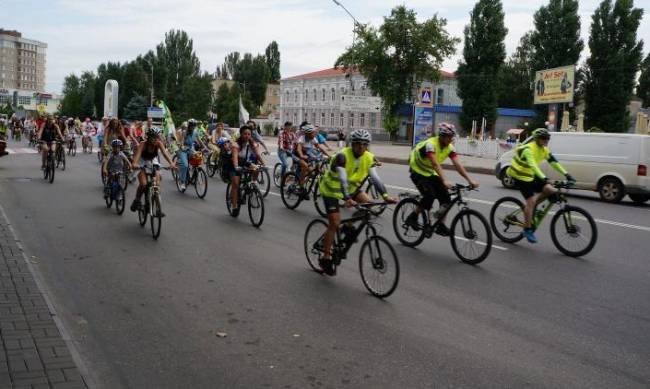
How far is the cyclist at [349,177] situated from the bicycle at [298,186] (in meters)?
5.87

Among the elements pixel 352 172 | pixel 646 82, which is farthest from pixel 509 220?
pixel 646 82

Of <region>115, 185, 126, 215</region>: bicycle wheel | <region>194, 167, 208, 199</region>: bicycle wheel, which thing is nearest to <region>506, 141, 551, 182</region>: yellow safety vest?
<region>115, 185, 126, 215</region>: bicycle wheel

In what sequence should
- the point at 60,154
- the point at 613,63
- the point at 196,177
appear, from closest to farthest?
the point at 196,177
the point at 60,154
the point at 613,63

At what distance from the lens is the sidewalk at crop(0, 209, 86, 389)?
3.91m

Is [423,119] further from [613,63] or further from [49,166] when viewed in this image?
[613,63]

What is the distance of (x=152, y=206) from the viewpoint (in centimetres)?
977

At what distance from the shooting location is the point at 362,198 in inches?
271

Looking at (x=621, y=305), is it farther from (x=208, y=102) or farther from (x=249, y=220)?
(x=208, y=102)

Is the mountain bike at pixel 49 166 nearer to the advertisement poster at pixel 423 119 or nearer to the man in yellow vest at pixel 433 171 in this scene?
the man in yellow vest at pixel 433 171

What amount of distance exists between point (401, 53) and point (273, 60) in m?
53.7

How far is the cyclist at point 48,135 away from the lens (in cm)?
1761

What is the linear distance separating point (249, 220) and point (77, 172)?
10.8 metres

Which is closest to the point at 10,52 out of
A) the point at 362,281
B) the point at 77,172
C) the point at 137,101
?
the point at 137,101

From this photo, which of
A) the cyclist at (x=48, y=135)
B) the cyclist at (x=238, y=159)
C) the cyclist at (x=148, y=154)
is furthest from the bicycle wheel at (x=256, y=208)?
the cyclist at (x=48, y=135)
